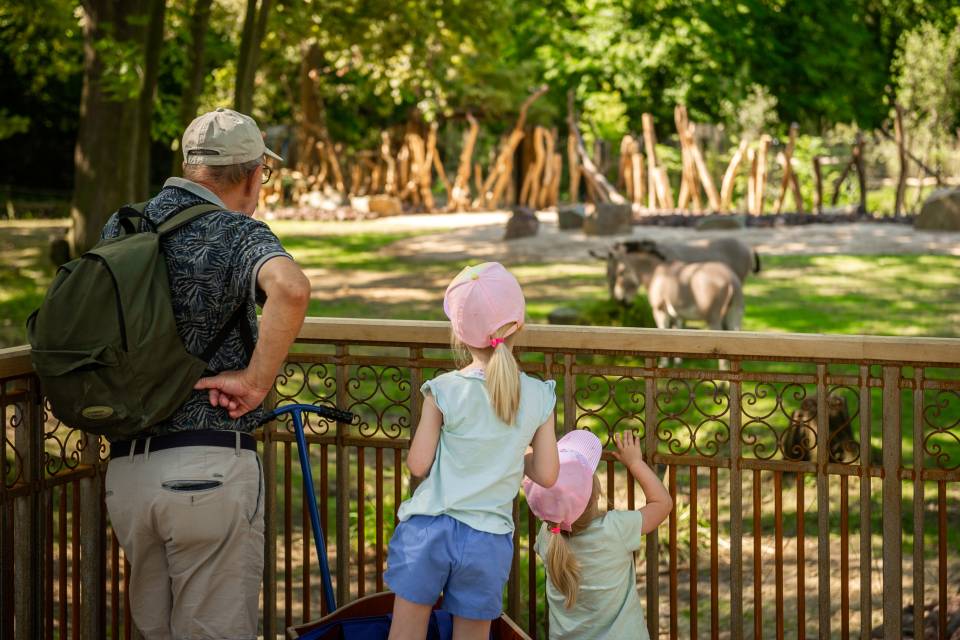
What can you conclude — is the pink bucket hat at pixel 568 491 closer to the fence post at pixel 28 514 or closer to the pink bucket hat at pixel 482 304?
the pink bucket hat at pixel 482 304

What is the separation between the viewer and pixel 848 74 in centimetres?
3991

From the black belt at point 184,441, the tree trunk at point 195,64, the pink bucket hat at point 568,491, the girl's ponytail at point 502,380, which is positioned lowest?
the pink bucket hat at point 568,491

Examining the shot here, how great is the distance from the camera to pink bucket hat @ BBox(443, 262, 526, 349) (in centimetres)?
353

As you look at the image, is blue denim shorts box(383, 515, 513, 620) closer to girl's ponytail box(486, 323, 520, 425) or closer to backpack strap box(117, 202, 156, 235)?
girl's ponytail box(486, 323, 520, 425)

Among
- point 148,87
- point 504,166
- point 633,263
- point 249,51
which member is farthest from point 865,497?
point 504,166

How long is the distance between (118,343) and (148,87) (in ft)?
38.6

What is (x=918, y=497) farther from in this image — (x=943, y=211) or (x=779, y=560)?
(x=943, y=211)

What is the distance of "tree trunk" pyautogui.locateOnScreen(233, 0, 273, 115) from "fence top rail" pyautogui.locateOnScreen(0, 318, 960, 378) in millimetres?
10575

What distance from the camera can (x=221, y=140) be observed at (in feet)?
10.9

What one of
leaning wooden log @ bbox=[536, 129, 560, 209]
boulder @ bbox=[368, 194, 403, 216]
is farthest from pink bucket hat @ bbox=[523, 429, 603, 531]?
leaning wooden log @ bbox=[536, 129, 560, 209]

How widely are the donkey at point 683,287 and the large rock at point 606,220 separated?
10361 mm

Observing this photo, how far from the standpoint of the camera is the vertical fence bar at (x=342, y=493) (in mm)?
4508

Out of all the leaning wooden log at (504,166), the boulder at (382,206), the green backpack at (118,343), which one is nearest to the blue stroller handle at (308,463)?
the green backpack at (118,343)

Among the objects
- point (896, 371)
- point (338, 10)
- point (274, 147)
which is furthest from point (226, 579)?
point (274, 147)
